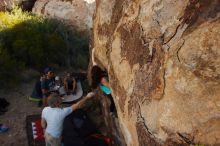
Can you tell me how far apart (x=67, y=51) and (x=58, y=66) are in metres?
0.79

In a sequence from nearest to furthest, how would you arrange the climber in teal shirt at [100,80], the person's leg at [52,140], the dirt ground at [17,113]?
1. the person's leg at [52,140]
2. the climber in teal shirt at [100,80]
3. the dirt ground at [17,113]

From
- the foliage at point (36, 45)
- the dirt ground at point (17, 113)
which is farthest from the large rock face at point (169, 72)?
the foliage at point (36, 45)

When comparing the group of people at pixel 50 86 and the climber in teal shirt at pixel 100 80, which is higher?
the climber in teal shirt at pixel 100 80

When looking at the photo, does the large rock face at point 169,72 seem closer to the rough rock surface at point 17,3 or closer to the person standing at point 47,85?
the person standing at point 47,85

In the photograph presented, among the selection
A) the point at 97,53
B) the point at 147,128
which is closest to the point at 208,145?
the point at 147,128

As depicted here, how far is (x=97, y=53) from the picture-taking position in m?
→ 9.87

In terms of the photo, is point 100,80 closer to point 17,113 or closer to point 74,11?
point 17,113

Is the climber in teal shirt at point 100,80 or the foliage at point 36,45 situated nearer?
the climber in teal shirt at point 100,80

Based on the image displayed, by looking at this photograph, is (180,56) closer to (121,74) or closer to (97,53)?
(121,74)

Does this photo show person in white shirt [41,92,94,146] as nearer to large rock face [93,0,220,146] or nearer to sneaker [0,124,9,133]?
large rock face [93,0,220,146]

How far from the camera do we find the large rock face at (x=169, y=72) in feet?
18.5

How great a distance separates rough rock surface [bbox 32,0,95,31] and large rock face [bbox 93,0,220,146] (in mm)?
7910

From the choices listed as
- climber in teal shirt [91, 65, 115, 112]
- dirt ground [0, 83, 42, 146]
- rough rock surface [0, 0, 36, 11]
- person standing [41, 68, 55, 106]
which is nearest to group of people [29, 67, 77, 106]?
person standing [41, 68, 55, 106]

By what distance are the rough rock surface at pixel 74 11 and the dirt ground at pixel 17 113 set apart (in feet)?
11.0
